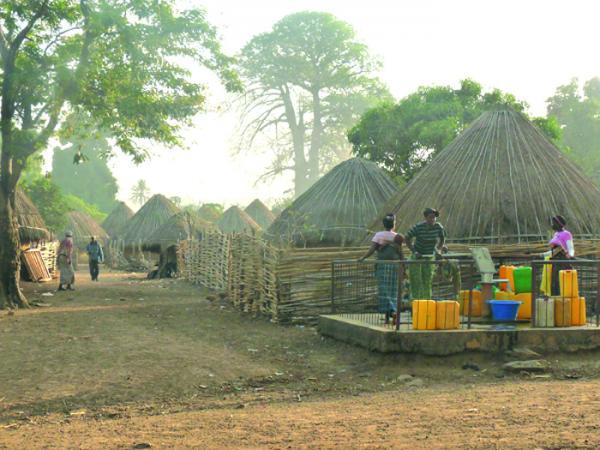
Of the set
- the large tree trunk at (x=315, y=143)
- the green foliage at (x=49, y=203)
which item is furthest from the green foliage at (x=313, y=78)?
the green foliage at (x=49, y=203)

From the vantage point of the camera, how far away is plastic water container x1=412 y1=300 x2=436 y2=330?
9781 mm

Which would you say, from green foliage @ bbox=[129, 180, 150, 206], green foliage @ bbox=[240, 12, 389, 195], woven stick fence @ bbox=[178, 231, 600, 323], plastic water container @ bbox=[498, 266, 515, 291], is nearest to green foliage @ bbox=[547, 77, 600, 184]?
green foliage @ bbox=[240, 12, 389, 195]

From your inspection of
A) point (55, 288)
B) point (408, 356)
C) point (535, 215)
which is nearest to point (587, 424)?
point (408, 356)

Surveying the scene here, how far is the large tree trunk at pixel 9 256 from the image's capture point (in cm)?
1688

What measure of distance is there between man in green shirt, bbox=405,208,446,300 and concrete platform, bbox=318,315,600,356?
0.81 m

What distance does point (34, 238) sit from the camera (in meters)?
25.9

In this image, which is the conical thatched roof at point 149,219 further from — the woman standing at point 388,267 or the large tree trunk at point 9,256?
the woman standing at point 388,267

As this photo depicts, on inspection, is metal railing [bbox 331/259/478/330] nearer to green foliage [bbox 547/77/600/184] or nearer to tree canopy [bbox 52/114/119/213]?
green foliage [bbox 547/77/600/184]

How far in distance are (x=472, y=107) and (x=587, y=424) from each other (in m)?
20.7

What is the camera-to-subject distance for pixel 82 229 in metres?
47.6

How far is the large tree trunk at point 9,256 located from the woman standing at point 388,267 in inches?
344

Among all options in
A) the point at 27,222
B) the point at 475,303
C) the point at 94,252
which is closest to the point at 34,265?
the point at 27,222

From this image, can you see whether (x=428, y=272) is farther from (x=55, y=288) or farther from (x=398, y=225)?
(x=55, y=288)

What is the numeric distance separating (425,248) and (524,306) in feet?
5.11
